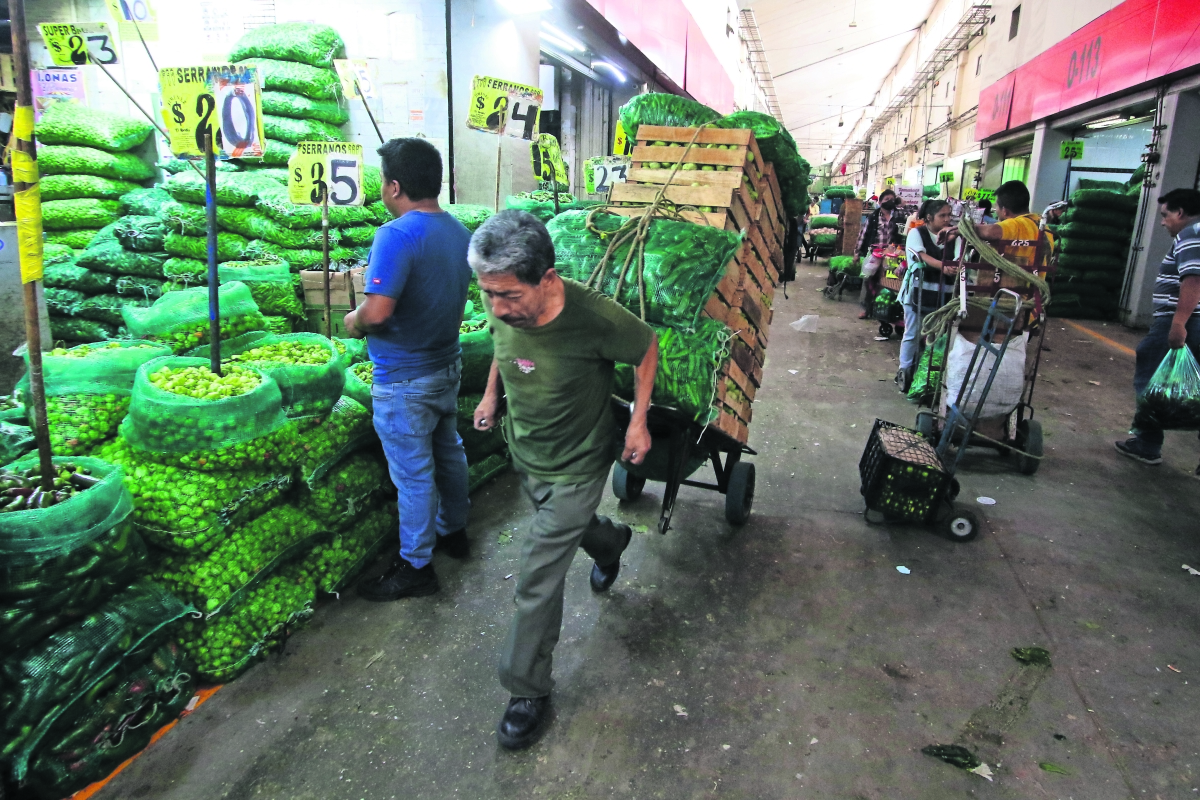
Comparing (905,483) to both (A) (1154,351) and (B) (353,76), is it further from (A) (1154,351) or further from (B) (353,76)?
(B) (353,76)

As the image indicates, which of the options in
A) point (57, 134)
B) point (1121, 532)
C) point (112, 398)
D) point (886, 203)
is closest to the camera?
point (112, 398)

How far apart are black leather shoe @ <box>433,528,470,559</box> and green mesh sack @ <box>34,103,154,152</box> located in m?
6.32

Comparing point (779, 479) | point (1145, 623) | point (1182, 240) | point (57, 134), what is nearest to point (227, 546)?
point (779, 479)

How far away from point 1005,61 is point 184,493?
2099 cm

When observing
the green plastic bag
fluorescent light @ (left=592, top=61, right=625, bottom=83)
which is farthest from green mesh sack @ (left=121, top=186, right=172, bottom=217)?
fluorescent light @ (left=592, top=61, right=625, bottom=83)

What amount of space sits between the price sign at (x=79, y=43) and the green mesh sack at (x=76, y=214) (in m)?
2.00

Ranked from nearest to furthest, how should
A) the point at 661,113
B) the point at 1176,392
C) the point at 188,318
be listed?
the point at 188,318 < the point at 661,113 < the point at 1176,392

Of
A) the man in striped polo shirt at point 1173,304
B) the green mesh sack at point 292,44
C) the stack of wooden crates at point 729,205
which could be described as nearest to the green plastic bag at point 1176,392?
the man in striped polo shirt at point 1173,304

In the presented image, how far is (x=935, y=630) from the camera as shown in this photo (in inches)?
124

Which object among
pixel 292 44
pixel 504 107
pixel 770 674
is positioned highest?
pixel 292 44

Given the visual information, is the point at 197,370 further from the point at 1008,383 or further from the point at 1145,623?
the point at 1008,383

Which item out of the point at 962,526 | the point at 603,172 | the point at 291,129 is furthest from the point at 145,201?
the point at 962,526

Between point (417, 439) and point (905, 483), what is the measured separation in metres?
2.72

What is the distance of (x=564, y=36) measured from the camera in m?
11.0
